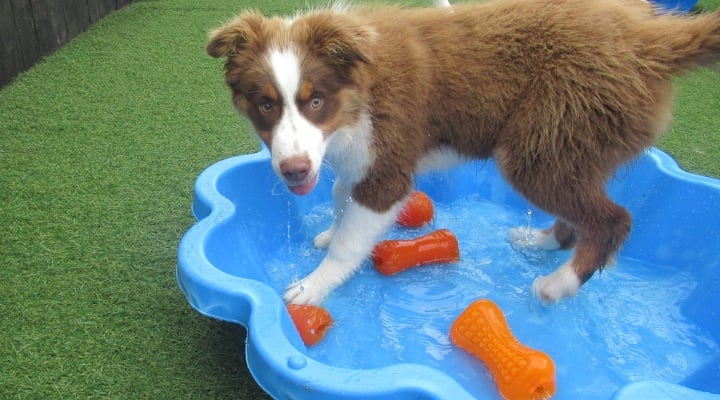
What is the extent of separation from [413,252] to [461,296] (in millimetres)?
305

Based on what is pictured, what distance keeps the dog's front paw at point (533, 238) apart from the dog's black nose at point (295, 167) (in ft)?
4.98

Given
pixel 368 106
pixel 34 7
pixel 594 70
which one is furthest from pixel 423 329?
pixel 34 7

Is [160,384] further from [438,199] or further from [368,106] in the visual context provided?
[438,199]

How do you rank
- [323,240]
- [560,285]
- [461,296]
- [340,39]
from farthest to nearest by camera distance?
[323,240] → [461,296] → [560,285] → [340,39]

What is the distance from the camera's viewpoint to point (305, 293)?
279 cm

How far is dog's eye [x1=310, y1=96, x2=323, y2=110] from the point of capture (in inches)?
92.2

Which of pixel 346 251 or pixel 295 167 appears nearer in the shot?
pixel 295 167

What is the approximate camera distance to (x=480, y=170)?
366cm

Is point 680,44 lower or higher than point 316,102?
higher

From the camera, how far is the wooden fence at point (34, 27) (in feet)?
15.4

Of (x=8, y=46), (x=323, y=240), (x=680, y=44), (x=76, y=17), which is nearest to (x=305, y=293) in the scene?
(x=323, y=240)

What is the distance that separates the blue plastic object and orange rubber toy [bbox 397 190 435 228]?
0.06 metres

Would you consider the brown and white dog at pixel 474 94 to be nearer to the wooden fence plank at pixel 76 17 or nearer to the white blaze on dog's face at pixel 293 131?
the white blaze on dog's face at pixel 293 131

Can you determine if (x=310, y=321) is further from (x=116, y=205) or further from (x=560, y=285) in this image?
(x=116, y=205)
